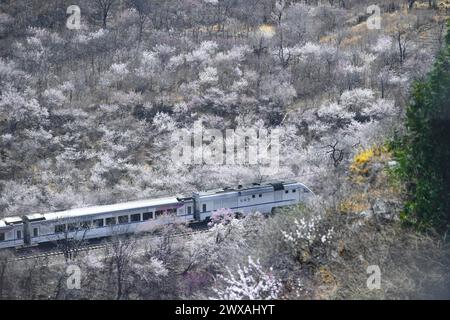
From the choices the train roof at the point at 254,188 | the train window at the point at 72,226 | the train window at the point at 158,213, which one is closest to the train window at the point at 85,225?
the train window at the point at 72,226

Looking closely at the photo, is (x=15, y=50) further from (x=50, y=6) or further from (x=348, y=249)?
(x=348, y=249)

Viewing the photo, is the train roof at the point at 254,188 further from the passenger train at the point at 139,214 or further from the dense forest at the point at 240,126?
the dense forest at the point at 240,126

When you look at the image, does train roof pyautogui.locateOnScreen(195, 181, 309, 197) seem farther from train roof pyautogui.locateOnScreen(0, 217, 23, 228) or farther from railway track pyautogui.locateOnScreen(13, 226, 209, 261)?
train roof pyautogui.locateOnScreen(0, 217, 23, 228)

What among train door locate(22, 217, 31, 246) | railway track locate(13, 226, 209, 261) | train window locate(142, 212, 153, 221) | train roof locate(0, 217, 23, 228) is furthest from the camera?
train window locate(142, 212, 153, 221)

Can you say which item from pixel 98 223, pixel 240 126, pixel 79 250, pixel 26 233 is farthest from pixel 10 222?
pixel 240 126

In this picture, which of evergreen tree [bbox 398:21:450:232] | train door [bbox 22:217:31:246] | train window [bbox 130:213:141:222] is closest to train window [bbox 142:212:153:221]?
train window [bbox 130:213:141:222]

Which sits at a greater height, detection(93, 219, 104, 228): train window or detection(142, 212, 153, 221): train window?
detection(142, 212, 153, 221): train window
